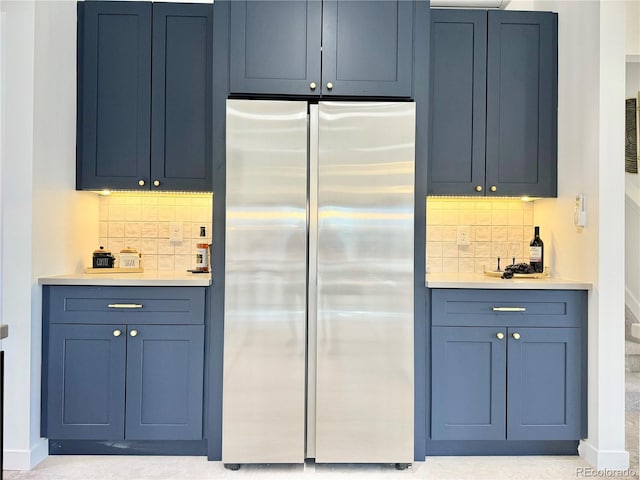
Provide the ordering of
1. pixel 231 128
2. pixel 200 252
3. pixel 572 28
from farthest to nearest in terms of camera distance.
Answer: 1. pixel 200 252
2. pixel 572 28
3. pixel 231 128

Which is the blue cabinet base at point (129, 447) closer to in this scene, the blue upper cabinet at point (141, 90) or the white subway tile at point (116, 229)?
the white subway tile at point (116, 229)

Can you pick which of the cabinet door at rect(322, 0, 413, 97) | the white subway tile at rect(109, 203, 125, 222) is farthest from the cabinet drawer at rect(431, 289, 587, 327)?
the white subway tile at rect(109, 203, 125, 222)

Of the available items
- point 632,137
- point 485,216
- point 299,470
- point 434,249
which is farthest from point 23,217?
point 632,137

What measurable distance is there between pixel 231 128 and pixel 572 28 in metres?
1.98

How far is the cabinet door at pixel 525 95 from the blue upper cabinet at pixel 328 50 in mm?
700

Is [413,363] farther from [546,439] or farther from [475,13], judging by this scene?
[475,13]

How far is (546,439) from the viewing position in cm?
262

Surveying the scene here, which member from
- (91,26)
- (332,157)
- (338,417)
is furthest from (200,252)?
(91,26)

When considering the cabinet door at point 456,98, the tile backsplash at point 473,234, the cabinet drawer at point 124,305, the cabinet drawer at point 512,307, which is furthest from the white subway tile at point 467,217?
the cabinet drawer at point 124,305

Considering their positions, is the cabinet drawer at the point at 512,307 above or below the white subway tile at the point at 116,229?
below

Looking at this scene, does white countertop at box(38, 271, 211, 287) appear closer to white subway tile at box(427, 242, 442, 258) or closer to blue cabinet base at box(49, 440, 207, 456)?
blue cabinet base at box(49, 440, 207, 456)

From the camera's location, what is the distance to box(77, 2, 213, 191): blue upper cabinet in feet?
9.45

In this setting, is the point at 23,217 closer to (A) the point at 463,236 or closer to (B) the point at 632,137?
(A) the point at 463,236

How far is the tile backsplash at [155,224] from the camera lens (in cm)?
322
